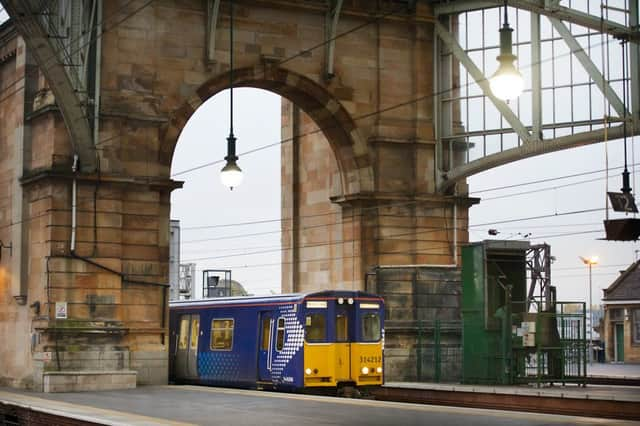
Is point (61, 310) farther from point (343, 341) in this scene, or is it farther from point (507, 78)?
point (507, 78)

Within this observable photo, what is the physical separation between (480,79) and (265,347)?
10.4 m

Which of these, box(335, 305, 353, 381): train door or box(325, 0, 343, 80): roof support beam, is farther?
box(325, 0, 343, 80): roof support beam

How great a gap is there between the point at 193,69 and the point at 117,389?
29.2ft

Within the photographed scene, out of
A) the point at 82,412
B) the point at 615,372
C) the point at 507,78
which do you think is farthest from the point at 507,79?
the point at 615,372

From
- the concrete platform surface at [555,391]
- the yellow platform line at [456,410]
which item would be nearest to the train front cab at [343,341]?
the concrete platform surface at [555,391]

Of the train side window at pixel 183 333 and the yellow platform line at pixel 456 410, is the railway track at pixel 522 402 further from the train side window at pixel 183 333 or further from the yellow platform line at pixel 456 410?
the train side window at pixel 183 333

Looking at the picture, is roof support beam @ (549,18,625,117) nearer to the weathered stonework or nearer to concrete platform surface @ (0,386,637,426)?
the weathered stonework

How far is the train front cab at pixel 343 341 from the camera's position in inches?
1045

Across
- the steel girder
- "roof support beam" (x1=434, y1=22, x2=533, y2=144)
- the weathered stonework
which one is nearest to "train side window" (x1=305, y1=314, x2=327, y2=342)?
the weathered stonework

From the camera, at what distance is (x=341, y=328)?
27.2 metres

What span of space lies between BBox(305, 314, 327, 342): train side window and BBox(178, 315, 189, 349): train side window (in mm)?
6428

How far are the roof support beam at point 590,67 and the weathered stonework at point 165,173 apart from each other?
226 inches

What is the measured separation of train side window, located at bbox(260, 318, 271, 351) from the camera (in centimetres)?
2788

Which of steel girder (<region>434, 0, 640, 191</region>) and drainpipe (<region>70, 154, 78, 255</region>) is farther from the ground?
steel girder (<region>434, 0, 640, 191</region>)
